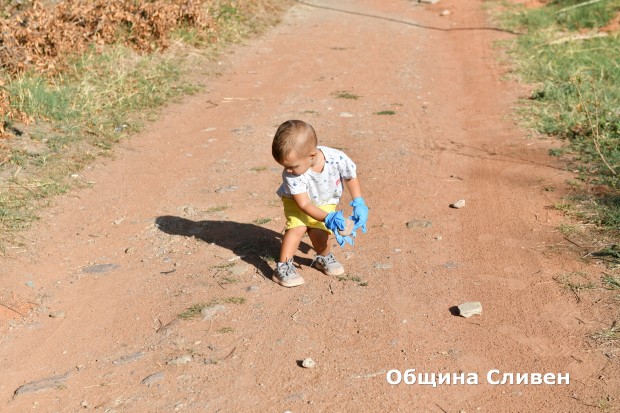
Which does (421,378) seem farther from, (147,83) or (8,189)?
(147,83)

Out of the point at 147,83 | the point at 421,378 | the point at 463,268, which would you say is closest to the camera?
the point at 421,378

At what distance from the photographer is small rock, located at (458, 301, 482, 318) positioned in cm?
407

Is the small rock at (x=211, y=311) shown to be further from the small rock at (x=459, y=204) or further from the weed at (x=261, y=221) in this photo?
the small rock at (x=459, y=204)

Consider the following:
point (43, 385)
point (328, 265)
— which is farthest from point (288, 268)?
point (43, 385)

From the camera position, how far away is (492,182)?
19.9ft

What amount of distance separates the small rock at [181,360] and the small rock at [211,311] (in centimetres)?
38

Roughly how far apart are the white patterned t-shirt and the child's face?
1.6 inches

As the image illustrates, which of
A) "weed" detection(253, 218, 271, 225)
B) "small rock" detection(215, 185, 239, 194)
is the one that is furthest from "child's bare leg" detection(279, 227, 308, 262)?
"small rock" detection(215, 185, 239, 194)

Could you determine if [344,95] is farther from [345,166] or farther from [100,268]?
[100,268]

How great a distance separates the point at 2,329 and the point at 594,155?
14.6 ft

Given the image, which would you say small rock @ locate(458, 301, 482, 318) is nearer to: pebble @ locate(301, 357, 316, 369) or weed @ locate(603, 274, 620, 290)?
weed @ locate(603, 274, 620, 290)

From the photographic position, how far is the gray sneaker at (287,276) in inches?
176

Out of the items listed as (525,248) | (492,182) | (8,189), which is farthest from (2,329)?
(492,182)

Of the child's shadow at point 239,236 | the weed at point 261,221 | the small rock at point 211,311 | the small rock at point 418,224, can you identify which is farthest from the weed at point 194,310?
the small rock at point 418,224
